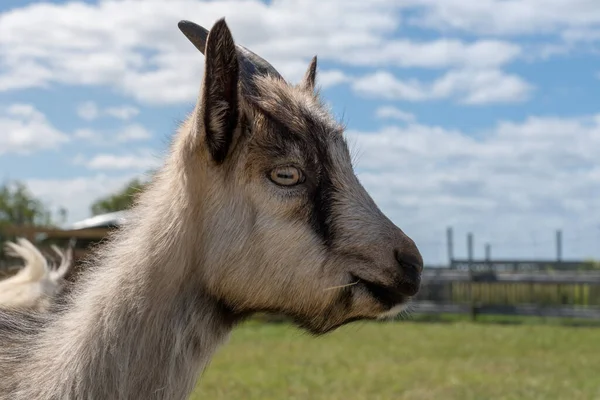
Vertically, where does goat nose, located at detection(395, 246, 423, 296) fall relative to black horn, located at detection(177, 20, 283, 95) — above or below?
below

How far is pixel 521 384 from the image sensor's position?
11.5m

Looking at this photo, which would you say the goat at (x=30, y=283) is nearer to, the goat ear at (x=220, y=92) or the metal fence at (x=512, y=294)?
the goat ear at (x=220, y=92)

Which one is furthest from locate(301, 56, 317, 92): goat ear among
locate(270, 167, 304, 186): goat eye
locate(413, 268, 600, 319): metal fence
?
locate(413, 268, 600, 319): metal fence

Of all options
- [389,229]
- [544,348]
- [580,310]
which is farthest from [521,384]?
[580,310]

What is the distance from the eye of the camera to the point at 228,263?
3.40 m

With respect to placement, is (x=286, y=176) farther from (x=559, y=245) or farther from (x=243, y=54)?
(x=559, y=245)

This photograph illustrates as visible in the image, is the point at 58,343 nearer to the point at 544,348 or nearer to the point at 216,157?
the point at 216,157

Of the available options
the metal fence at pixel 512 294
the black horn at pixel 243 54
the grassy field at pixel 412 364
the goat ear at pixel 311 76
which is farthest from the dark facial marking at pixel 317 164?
the metal fence at pixel 512 294

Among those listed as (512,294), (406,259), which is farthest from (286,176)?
(512,294)

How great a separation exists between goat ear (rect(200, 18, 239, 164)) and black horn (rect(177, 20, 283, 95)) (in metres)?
0.47

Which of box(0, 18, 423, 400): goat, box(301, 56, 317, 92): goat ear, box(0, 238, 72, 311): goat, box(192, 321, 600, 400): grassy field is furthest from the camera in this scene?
box(192, 321, 600, 400): grassy field

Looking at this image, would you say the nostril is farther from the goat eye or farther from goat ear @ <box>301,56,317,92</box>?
goat ear @ <box>301,56,317,92</box>

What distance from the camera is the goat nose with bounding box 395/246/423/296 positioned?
342 cm

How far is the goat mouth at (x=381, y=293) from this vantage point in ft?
11.3
